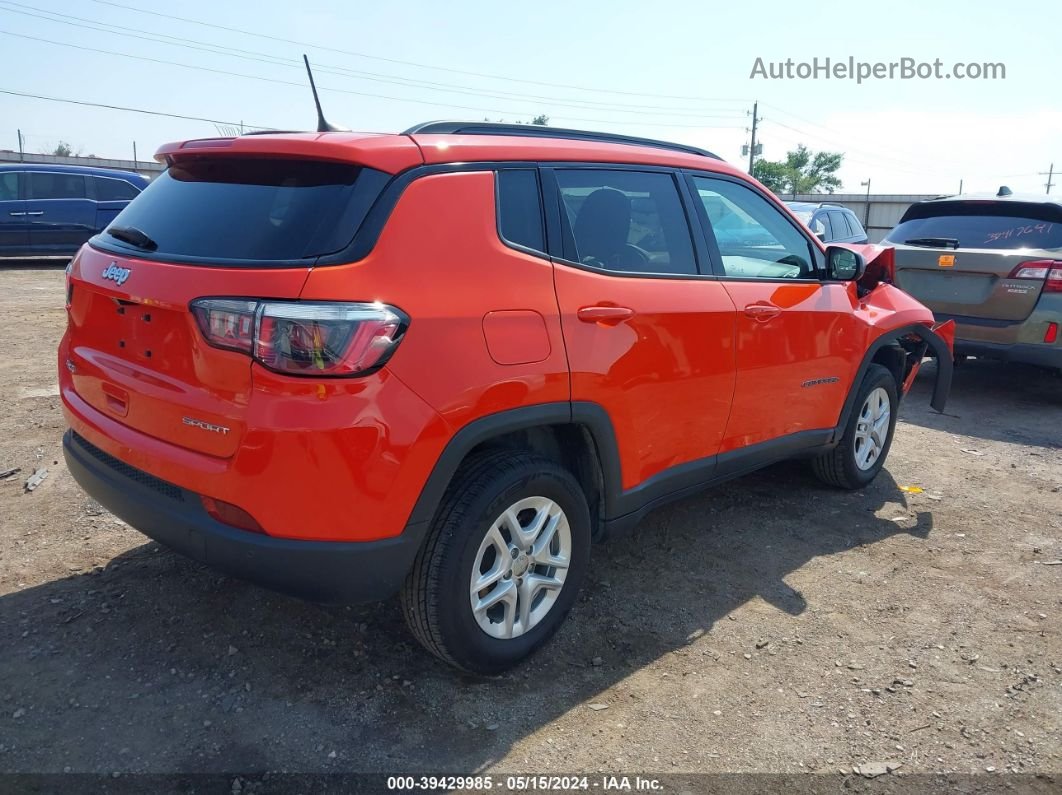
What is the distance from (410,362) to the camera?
2418mm

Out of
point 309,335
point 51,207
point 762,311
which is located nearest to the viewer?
point 309,335

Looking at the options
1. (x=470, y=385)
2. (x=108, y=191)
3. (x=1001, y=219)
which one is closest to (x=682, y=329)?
(x=470, y=385)

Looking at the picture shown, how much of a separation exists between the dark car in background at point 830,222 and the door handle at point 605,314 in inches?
323

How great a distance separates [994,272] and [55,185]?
13.8 metres

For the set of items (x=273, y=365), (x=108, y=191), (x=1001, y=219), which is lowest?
(x=273, y=365)

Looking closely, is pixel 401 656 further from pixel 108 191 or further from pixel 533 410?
pixel 108 191

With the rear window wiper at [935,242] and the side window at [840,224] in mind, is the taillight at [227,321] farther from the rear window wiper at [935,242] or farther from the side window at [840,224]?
the side window at [840,224]

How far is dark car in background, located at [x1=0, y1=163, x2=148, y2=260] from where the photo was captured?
13.3 m

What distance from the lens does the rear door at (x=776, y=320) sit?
3738mm

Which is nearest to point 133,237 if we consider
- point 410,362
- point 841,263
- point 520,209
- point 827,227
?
point 410,362

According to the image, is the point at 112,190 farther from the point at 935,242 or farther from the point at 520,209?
the point at 520,209

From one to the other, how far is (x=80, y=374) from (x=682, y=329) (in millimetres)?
2289

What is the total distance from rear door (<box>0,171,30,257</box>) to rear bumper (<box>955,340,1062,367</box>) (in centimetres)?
1376

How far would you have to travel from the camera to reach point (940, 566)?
397 centimetres
